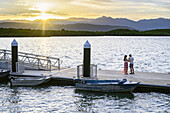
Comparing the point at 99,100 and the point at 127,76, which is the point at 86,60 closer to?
the point at 127,76

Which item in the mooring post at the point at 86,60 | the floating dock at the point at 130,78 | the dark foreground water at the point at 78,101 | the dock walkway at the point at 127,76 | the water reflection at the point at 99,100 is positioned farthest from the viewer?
the mooring post at the point at 86,60

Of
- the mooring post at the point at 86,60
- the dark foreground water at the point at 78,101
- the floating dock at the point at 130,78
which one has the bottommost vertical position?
the dark foreground water at the point at 78,101

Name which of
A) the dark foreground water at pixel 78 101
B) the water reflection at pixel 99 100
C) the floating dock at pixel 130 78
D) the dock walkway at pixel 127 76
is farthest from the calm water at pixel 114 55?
the dark foreground water at pixel 78 101

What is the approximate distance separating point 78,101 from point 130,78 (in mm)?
4704

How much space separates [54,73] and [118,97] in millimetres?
6546

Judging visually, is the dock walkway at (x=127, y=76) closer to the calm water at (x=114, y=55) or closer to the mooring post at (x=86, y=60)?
the mooring post at (x=86, y=60)

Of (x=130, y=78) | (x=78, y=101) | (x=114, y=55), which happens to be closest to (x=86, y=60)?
(x=130, y=78)

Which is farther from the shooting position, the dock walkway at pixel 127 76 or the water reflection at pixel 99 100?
the dock walkway at pixel 127 76

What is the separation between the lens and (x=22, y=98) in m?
17.9

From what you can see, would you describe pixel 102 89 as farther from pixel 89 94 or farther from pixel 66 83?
pixel 66 83

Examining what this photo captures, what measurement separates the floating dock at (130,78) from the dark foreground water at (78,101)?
1.46ft

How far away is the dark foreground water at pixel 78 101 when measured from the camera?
15.6m

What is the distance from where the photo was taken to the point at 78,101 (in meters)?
17.2

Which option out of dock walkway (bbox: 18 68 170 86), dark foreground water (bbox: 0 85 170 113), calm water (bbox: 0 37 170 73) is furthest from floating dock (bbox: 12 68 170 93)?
calm water (bbox: 0 37 170 73)
